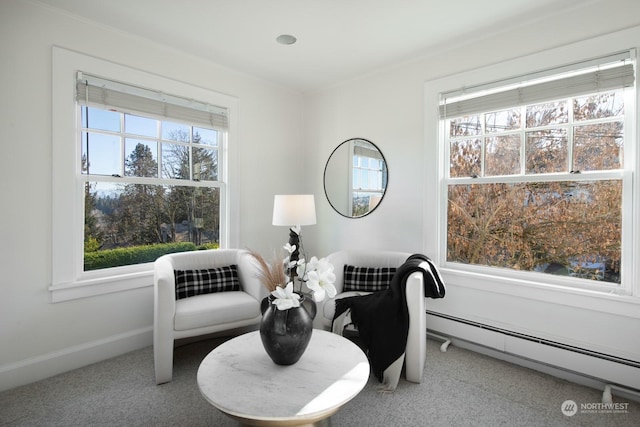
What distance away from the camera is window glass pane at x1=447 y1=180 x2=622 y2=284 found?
231cm

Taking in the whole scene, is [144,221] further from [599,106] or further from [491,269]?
[599,106]

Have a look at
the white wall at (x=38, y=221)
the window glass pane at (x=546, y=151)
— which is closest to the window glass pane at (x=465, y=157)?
the window glass pane at (x=546, y=151)

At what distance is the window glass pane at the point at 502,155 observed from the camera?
2.68m

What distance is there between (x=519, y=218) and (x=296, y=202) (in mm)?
1856

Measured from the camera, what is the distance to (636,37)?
211 cm

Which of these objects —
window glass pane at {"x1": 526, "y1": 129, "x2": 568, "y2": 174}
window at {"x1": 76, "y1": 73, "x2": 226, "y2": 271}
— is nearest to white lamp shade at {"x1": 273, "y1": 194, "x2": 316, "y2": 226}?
window at {"x1": 76, "y1": 73, "x2": 226, "y2": 271}

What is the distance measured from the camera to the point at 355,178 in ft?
11.9

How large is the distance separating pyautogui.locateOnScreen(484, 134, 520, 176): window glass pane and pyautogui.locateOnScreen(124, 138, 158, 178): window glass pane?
2.88m

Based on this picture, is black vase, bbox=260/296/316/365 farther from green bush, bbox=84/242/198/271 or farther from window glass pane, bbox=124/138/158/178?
window glass pane, bbox=124/138/158/178

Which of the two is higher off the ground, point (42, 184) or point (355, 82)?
point (355, 82)

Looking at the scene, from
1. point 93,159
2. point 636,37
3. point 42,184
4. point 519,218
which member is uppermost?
point 636,37

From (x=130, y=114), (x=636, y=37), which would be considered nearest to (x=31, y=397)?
(x=130, y=114)

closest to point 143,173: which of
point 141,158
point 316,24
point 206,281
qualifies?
point 141,158

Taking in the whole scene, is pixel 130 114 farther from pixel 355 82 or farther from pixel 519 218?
pixel 519 218
